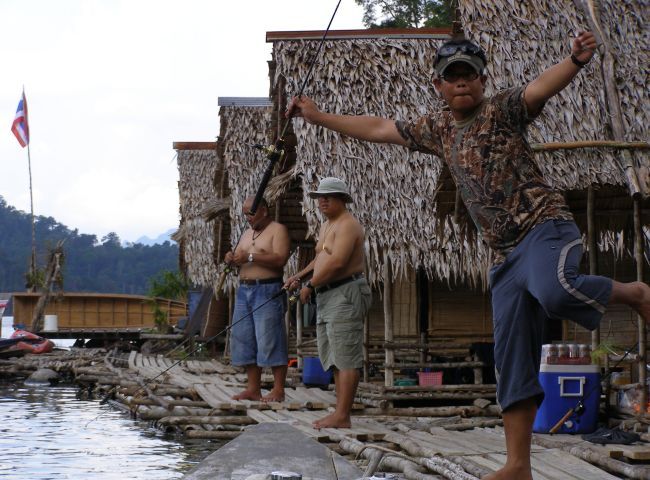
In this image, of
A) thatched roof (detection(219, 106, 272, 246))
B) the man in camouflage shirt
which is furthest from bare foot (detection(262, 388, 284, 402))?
thatched roof (detection(219, 106, 272, 246))

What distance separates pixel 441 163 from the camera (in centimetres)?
1087

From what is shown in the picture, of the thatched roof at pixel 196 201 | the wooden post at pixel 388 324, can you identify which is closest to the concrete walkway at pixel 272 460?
the wooden post at pixel 388 324

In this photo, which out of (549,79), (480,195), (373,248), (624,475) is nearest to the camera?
(549,79)

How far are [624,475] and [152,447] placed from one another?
3463 millimetres

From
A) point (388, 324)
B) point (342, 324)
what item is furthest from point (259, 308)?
point (388, 324)

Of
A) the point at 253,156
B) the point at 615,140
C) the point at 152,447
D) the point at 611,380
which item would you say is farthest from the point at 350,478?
the point at 253,156

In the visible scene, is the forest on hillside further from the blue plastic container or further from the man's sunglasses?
the man's sunglasses

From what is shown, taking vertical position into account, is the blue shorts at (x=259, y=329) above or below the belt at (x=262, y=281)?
below

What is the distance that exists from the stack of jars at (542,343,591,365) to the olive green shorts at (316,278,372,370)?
51.4 inches

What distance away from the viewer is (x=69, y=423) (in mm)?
9195

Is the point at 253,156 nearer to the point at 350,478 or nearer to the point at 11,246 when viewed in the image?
the point at 350,478

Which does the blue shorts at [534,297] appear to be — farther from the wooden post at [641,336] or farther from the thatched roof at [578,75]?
the thatched roof at [578,75]

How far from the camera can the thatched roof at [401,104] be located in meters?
9.09

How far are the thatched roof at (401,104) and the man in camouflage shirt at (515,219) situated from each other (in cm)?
491
